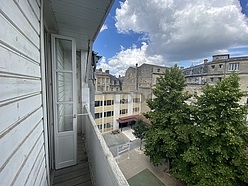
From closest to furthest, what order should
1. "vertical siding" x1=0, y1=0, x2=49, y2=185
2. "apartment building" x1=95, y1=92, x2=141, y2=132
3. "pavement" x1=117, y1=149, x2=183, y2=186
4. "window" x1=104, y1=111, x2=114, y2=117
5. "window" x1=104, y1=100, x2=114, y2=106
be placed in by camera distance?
"vertical siding" x1=0, y1=0, x2=49, y2=185 → "pavement" x1=117, y1=149, x2=183, y2=186 → "apartment building" x1=95, y1=92, x2=141, y2=132 → "window" x1=104, y1=100, x2=114, y2=106 → "window" x1=104, y1=111, x2=114, y2=117

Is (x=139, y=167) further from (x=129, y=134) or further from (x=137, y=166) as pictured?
(x=129, y=134)

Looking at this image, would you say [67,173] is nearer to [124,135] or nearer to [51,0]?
[51,0]

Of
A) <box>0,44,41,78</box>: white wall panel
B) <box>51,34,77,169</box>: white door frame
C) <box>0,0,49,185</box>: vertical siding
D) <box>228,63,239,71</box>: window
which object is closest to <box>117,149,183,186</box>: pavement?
<box>51,34,77,169</box>: white door frame

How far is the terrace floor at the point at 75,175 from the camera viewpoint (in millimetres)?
1934

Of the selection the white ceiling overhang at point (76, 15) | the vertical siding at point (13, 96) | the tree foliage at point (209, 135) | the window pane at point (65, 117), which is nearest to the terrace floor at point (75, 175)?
the window pane at point (65, 117)

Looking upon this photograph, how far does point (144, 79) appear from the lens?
53.4ft

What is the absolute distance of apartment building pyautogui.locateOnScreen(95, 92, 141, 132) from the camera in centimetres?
1307

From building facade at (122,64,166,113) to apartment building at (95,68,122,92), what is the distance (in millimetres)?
4856

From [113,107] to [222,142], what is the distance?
10.6 m

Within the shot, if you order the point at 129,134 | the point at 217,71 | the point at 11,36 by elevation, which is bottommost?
the point at 129,134

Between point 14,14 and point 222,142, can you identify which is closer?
point 14,14

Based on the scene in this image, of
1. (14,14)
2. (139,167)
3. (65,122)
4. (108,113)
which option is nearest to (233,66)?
(139,167)

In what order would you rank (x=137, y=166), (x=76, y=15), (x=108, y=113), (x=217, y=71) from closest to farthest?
(x=76, y=15) → (x=137, y=166) → (x=108, y=113) → (x=217, y=71)

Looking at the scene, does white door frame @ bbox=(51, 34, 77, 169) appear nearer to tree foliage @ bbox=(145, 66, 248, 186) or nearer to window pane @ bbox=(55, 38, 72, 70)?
window pane @ bbox=(55, 38, 72, 70)
